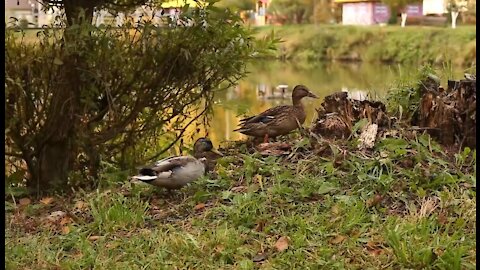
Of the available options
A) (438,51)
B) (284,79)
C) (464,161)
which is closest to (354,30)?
(438,51)

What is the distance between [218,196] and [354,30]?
23135 mm

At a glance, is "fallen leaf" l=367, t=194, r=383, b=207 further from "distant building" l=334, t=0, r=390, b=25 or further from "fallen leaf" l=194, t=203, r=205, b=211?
"distant building" l=334, t=0, r=390, b=25

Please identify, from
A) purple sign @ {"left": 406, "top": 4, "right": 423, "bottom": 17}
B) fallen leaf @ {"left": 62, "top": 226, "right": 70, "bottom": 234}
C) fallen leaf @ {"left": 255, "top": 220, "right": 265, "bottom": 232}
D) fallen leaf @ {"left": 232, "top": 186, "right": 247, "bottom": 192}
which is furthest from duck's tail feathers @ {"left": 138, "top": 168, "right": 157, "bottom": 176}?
purple sign @ {"left": 406, "top": 4, "right": 423, "bottom": 17}

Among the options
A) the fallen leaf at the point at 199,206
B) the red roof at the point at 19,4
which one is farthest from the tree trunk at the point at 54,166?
the fallen leaf at the point at 199,206

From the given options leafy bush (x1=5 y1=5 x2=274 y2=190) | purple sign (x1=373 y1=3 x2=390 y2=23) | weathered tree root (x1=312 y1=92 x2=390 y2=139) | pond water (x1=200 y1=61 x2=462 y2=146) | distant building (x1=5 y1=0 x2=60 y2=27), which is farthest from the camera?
purple sign (x1=373 y1=3 x2=390 y2=23)

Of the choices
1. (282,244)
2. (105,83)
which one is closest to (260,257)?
(282,244)

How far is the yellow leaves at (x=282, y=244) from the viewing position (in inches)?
138

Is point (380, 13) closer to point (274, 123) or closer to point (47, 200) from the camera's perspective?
point (274, 123)

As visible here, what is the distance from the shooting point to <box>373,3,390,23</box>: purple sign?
31.4 meters

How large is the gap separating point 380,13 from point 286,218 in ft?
95.8

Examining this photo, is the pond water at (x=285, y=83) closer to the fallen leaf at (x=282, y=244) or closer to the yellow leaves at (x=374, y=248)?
the fallen leaf at (x=282, y=244)

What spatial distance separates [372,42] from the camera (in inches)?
1023

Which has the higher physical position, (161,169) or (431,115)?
(431,115)

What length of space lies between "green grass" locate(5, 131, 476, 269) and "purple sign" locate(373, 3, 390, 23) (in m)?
27.2
